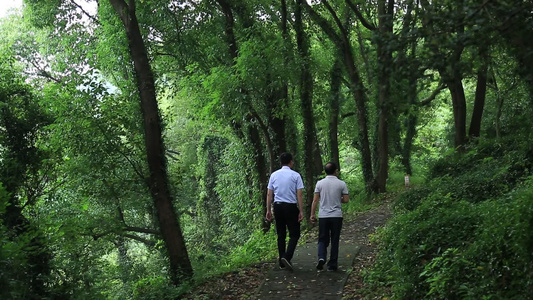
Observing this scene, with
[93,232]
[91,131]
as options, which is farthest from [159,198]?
[91,131]

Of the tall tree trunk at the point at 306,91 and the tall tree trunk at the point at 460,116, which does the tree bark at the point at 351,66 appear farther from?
the tall tree trunk at the point at 460,116

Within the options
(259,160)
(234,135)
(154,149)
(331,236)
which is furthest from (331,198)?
(234,135)

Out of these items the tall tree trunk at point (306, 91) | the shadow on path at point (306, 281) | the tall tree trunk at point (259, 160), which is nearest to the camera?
the shadow on path at point (306, 281)

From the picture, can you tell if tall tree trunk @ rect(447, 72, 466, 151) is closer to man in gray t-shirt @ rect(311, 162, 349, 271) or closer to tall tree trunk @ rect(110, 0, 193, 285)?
man in gray t-shirt @ rect(311, 162, 349, 271)

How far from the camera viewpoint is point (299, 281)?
26.9 feet

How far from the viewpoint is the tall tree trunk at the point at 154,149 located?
33.7 ft

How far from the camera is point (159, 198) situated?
10.4m

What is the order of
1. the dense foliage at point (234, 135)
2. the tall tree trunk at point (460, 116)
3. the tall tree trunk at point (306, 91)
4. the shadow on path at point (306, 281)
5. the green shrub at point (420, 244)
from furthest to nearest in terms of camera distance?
the tall tree trunk at point (460, 116), the tall tree trunk at point (306, 91), the shadow on path at point (306, 281), the green shrub at point (420, 244), the dense foliage at point (234, 135)

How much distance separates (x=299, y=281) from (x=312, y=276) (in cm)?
29

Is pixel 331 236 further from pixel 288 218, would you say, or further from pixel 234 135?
pixel 234 135

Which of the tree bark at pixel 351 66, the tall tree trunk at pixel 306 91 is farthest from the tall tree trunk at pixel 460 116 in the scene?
the tall tree trunk at pixel 306 91

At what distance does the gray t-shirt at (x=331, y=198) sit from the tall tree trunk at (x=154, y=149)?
11.5 ft

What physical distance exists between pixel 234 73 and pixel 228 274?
21.5ft

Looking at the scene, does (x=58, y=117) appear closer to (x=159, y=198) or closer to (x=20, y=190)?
(x=20, y=190)
